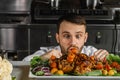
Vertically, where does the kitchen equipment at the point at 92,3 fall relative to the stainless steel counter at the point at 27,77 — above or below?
above

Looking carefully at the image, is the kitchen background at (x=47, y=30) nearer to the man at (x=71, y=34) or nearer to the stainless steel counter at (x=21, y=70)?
the man at (x=71, y=34)

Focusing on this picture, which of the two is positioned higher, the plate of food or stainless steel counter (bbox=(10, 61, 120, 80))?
the plate of food

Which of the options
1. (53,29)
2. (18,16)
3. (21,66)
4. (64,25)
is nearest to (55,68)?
(21,66)

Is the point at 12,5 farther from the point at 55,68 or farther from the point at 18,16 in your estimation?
the point at 55,68

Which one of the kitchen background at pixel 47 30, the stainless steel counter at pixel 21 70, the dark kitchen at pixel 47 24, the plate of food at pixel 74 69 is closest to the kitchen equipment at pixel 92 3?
the dark kitchen at pixel 47 24

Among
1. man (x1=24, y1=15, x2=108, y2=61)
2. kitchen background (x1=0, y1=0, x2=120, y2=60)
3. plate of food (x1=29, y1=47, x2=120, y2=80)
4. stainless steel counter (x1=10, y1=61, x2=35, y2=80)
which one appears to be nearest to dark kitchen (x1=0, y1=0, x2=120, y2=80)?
kitchen background (x1=0, y1=0, x2=120, y2=60)

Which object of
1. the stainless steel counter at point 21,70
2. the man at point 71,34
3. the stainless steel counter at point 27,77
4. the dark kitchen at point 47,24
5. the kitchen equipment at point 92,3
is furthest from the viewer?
the kitchen equipment at point 92,3

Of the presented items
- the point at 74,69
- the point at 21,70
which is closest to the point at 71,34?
the point at 21,70

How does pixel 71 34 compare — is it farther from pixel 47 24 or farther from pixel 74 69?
pixel 47 24

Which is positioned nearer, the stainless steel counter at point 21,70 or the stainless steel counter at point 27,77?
the stainless steel counter at point 27,77

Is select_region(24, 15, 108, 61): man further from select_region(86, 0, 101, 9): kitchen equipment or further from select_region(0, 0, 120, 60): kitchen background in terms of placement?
select_region(86, 0, 101, 9): kitchen equipment

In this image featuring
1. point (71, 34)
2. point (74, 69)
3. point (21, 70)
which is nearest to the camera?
point (74, 69)

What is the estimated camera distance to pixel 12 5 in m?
3.35

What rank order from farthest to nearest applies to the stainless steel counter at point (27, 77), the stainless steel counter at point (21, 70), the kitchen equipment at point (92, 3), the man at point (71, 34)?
1. the kitchen equipment at point (92, 3)
2. the man at point (71, 34)
3. the stainless steel counter at point (21, 70)
4. the stainless steel counter at point (27, 77)
